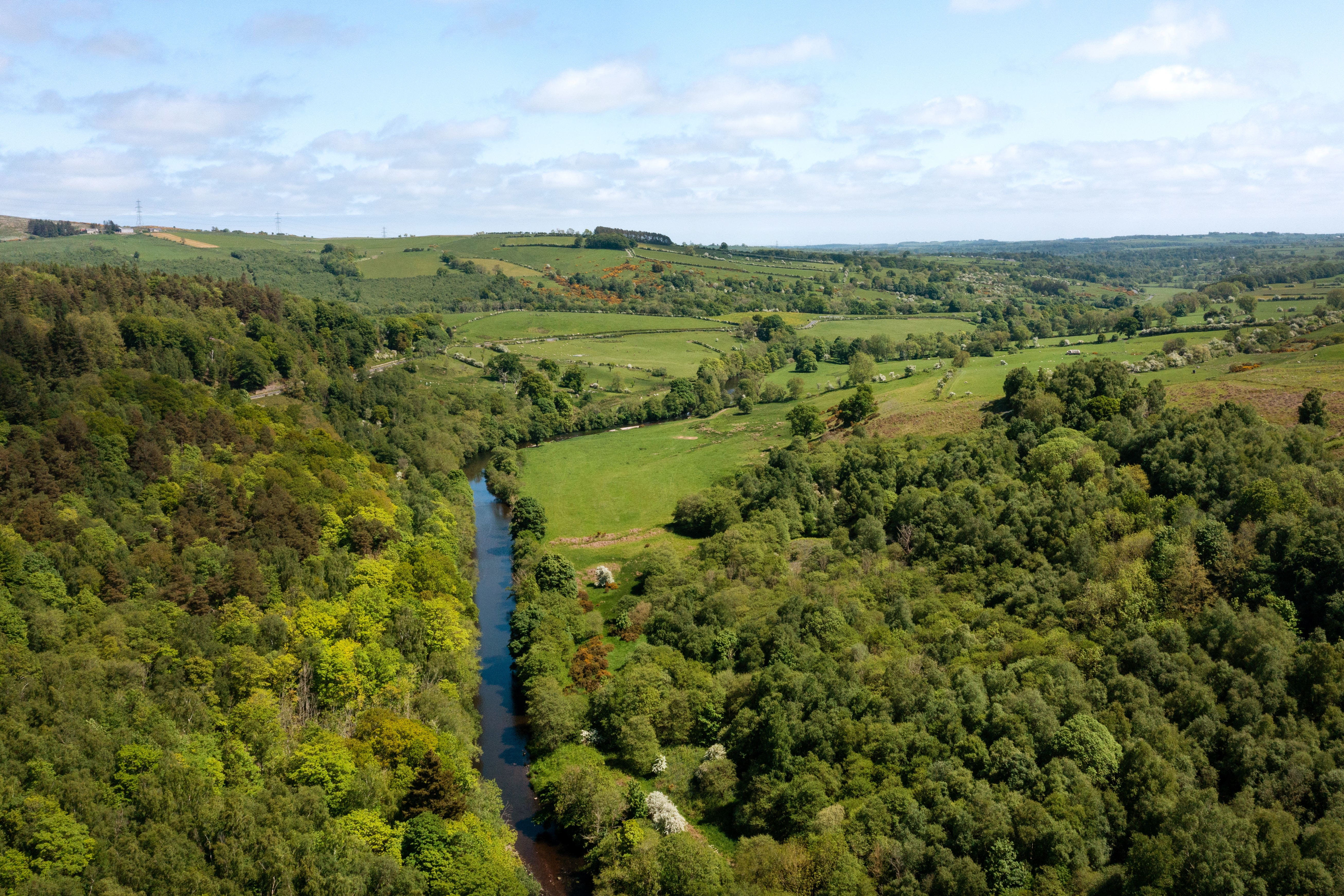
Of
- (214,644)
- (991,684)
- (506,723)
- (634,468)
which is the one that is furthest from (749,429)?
(214,644)

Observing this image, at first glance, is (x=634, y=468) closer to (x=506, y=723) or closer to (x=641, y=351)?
(x=506, y=723)

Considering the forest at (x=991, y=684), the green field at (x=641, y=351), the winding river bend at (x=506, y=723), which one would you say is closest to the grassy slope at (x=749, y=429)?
the winding river bend at (x=506, y=723)

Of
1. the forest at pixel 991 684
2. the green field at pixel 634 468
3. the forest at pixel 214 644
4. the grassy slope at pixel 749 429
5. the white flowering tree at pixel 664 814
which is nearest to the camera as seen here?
the forest at pixel 991 684

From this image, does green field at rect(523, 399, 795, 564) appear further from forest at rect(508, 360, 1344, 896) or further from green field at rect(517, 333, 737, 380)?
green field at rect(517, 333, 737, 380)

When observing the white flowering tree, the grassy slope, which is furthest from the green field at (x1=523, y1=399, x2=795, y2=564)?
the white flowering tree

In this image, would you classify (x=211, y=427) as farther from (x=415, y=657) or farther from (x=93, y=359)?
(x=415, y=657)

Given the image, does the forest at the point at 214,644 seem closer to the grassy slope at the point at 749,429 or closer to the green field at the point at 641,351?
the grassy slope at the point at 749,429

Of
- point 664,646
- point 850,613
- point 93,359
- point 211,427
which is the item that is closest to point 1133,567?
point 850,613
